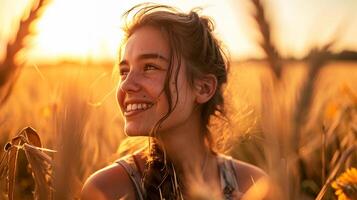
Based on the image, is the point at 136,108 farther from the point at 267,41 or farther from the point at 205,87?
the point at 267,41

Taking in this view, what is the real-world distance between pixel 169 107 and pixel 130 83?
11 cm

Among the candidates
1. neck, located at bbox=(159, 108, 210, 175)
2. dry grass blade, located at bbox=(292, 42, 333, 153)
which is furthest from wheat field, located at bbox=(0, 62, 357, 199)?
neck, located at bbox=(159, 108, 210, 175)

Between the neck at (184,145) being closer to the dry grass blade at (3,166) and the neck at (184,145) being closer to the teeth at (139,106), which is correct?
the teeth at (139,106)

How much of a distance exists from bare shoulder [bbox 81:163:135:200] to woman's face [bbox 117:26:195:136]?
113mm

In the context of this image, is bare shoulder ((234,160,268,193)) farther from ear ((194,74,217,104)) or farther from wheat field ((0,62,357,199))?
ear ((194,74,217,104))

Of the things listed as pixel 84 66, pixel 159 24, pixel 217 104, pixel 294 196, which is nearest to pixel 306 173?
pixel 217 104

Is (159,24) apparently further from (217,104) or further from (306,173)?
(306,173)

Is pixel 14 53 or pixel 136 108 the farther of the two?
pixel 136 108

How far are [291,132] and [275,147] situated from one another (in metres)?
0.03

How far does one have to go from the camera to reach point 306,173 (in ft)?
5.14

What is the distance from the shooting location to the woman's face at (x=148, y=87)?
57.4 inches

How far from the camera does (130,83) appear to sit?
4.84 ft

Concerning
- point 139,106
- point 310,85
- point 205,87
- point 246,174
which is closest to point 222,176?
point 246,174

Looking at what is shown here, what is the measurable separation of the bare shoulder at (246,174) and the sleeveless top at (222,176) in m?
0.01
